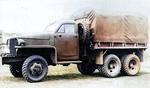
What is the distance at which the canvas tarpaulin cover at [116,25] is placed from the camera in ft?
36.2

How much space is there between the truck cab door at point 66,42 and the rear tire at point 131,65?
8.01 feet

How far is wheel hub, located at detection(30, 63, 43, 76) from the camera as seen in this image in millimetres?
9211

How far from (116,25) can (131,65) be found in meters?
2.02

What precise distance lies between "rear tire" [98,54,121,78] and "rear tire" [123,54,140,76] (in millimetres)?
→ 442

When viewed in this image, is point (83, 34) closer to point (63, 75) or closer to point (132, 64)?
point (63, 75)

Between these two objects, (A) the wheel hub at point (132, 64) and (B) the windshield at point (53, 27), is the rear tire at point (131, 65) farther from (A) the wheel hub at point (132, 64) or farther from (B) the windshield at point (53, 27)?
(B) the windshield at point (53, 27)

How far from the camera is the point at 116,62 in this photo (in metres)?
11.5

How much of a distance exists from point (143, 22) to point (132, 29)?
807mm

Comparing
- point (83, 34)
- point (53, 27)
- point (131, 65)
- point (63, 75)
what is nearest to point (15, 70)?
point (63, 75)

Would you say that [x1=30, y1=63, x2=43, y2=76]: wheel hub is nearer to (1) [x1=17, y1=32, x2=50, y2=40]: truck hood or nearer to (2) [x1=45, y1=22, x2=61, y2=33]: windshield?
(1) [x1=17, y1=32, x2=50, y2=40]: truck hood

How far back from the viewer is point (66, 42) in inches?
408

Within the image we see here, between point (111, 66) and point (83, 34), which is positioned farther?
point (111, 66)

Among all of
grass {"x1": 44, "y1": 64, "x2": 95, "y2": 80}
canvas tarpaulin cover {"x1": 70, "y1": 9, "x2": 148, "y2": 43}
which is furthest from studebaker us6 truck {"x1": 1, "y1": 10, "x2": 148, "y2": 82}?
grass {"x1": 44, "y1": 64, "x2": 95, "y2": 80}

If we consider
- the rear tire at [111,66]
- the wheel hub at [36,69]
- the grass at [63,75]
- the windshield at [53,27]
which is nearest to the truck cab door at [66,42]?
the windshield at [53,27]
